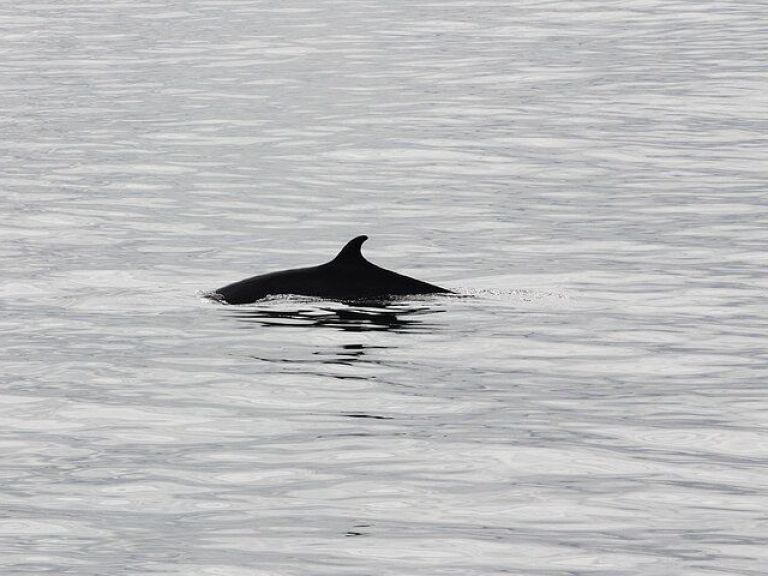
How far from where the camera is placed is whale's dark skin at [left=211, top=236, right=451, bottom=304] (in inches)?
736

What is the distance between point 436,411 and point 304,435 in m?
1.22

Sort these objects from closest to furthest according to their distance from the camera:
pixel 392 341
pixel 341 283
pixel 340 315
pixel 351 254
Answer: pixel 392 341
pixel 340 315
pixel 351 254
pixel 341 283

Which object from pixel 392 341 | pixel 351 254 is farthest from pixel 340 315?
pixel 392 341

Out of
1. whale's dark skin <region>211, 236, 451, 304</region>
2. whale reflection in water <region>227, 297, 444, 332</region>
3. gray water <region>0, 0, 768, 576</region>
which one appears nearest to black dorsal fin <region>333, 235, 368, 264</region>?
whale's dark skin <region>211, 236, 451, 304</region>

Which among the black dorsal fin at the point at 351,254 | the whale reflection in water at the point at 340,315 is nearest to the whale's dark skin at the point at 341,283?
the black dorsal fin at the point at 351,254

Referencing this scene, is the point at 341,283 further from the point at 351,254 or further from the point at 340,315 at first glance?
the point at 340,315

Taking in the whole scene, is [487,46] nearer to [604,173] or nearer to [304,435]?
[604,173]

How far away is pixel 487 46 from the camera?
2329 inches

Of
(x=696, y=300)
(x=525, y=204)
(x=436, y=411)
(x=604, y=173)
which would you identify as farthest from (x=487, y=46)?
(x=436, y=411)

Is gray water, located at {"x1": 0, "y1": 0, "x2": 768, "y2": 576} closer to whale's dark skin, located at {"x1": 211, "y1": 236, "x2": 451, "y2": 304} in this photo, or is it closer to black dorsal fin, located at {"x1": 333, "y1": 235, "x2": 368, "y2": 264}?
whale's dark skin, located at {"x1": 211, "y1": 236, "x2": 451, "y2": 304}

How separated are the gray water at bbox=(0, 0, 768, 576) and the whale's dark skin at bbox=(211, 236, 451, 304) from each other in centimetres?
27

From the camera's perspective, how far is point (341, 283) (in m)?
18.8

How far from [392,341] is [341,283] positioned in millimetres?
1989

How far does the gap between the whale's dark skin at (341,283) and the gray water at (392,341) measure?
0.89 feet
